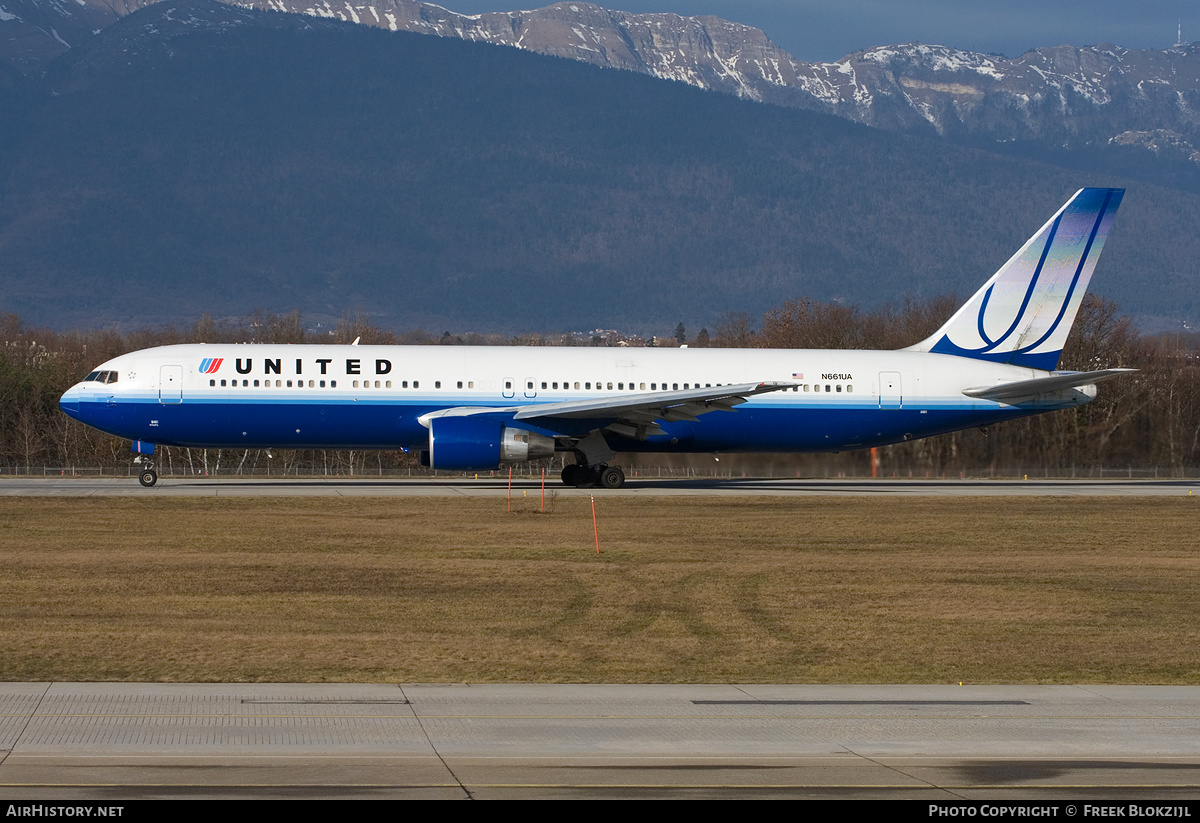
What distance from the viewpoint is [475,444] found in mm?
44281

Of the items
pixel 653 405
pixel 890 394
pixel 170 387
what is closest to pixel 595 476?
pixel 653 405

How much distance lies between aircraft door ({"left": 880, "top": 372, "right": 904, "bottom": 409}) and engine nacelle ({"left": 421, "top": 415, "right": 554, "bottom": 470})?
11680 mm

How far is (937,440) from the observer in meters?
57.2

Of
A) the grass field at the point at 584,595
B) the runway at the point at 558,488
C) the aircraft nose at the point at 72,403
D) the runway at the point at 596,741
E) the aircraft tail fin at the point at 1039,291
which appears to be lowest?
the runway at the point at 596,741

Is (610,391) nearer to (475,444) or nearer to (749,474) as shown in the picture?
(475,444)

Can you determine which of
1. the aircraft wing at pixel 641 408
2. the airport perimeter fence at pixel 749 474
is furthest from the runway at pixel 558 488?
the aircraft wing at pixel 641 408

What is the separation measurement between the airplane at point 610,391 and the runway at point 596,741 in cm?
2742

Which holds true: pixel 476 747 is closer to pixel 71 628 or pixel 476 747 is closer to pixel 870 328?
pixel 71 628

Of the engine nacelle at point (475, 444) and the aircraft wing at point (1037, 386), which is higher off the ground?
the aircraft wing at point (1037, 386)

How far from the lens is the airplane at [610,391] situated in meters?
45.1

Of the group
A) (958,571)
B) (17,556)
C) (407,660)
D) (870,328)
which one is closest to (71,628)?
(407,660)

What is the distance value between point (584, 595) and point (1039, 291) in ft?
102

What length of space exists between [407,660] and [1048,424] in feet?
165

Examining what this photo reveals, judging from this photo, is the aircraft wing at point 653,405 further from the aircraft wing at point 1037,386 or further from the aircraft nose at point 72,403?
the aircraft nose at point 72,403
